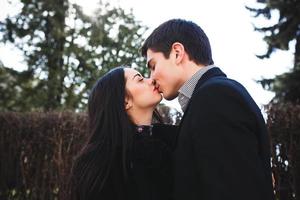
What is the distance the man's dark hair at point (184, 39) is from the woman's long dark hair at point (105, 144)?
57 centimetres

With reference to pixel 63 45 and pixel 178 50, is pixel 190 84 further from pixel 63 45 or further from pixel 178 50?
pixel 63 45

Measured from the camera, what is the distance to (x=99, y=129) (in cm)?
350

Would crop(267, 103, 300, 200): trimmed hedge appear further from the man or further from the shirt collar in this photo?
the man

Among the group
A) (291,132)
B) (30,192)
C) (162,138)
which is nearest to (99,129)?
(162,138)

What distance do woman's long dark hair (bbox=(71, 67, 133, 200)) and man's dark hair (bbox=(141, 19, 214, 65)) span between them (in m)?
0.57

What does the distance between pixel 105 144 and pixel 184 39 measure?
93 centimetres

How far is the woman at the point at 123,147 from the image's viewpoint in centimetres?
314

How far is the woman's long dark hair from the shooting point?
10.4 feet

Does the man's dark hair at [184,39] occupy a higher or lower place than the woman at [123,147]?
higher

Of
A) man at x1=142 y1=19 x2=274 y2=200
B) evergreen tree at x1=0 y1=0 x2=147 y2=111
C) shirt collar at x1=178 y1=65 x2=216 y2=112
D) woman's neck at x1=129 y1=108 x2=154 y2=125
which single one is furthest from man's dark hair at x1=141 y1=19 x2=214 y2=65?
evergreen tree at x1=0 y1=0 x2=147 y2=111

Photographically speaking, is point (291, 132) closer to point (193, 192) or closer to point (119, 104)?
point (119, 104)

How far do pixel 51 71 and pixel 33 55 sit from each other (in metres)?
1.00

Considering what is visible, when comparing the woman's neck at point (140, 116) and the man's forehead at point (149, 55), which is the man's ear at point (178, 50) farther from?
the woman's neck at point (140, 116)

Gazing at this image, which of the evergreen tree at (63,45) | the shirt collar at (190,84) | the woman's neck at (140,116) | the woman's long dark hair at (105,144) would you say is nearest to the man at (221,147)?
the shirt collar at (190,84)
